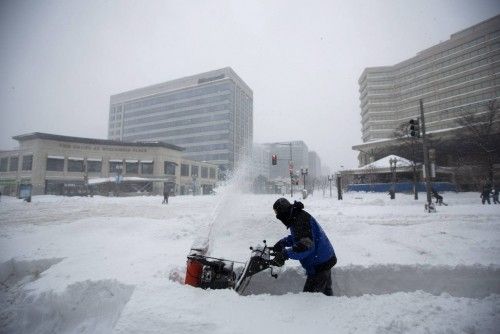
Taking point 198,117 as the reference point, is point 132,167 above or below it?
below

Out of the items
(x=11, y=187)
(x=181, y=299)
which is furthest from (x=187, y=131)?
(x=181, y=299)

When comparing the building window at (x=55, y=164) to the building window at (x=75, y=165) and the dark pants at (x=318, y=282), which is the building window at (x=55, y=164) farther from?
the dark pants at (x=318, y=282)

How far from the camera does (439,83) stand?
7269 centimetres

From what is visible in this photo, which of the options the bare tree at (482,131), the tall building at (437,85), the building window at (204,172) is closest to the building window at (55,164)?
the building window at (204,172)

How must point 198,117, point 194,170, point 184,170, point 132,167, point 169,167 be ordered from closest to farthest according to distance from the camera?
point 132,167 < point 169,167 < point 184,170 < point 194,170 < point 198,117

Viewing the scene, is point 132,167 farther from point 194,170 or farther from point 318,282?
point 318,282

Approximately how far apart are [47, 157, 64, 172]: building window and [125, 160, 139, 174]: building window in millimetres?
11585

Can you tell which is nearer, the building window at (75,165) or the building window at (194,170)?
the building window at (75,165)

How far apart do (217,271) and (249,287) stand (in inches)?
84.7

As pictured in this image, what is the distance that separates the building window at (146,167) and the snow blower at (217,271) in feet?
195

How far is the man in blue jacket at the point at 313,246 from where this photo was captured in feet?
11.0

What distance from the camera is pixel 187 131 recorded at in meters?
100

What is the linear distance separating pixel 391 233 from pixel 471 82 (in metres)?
80.5

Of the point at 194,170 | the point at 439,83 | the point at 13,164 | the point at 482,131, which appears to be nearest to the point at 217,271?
the point at 482,131
